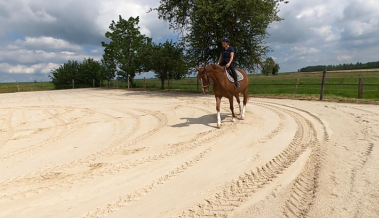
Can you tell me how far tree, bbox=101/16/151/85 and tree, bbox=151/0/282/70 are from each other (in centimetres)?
1444

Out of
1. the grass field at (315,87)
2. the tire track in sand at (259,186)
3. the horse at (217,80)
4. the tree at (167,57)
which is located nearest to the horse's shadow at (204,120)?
the horse at (217,80)

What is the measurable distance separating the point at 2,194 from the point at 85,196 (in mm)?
1120

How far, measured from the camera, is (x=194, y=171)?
11.1ft

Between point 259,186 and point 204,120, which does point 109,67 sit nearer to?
point 204,120

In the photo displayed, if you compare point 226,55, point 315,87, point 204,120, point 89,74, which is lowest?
point 204,120

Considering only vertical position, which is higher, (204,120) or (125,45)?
(125,45)

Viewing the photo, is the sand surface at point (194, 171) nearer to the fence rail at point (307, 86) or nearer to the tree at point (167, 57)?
the fence rail at point (307, 86)

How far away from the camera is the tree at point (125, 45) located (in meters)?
31.5

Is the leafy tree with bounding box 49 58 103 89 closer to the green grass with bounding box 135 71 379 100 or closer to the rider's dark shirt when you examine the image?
the green grass with bounding box 135 71 379 100

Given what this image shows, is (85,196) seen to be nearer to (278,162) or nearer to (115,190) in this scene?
(115,190)

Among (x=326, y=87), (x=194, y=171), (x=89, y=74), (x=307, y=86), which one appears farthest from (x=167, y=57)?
(x=89, y=74)

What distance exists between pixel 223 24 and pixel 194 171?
49.0 feet

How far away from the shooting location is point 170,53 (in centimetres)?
2320

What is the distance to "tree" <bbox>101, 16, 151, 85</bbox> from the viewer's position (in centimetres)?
3150
